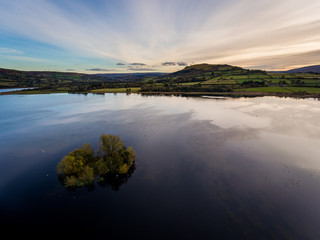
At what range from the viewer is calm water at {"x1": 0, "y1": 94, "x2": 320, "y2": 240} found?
22047 mm

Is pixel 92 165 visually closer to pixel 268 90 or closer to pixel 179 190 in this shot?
pixel 179 190

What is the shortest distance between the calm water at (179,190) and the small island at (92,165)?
1842 millimetres

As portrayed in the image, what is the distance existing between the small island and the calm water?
6.04ft

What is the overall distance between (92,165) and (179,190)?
1915 centimetres

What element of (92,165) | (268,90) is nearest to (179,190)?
(92,165)

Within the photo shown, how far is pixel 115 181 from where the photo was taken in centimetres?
3161

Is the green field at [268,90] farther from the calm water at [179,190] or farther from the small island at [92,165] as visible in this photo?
the small island at [92,165]

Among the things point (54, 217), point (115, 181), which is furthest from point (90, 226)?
point (115, 181)

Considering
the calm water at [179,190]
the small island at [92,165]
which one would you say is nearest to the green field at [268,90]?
the calm water at [179,190]

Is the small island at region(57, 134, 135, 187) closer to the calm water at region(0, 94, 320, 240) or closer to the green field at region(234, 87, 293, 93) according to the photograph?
the calm water at region(0, 94, 320, 240)

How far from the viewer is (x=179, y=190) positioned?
94.7ft

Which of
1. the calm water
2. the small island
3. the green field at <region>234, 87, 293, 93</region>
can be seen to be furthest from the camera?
the green field at <region>234, 87, 293, 93</region>

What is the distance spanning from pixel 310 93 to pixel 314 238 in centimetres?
14901

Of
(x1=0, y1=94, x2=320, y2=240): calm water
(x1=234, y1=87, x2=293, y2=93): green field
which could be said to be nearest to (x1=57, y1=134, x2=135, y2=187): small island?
(x1=0, y1=94, x2=320, y2=240): calm water
